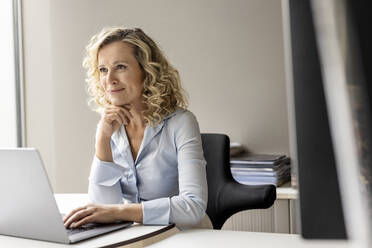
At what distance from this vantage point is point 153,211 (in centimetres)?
147

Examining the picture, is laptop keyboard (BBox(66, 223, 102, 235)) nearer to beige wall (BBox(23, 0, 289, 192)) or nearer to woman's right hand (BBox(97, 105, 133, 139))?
woman's right hand (BBox(97, 105, 133, 139))

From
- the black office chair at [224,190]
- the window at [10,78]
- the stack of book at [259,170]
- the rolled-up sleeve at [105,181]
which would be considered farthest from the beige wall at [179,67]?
the rolled-up sleeve at [105,181]

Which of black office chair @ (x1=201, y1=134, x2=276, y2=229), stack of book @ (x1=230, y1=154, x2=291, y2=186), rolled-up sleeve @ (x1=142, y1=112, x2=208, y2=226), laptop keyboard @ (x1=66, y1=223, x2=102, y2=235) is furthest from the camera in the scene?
stack of book @ (x1=230, y1=154, x2=291, y2=186)

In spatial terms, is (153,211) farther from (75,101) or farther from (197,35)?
(75,101)

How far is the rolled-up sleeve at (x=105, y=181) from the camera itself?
69.2 inches

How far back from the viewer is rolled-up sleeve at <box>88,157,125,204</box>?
176 centimetres

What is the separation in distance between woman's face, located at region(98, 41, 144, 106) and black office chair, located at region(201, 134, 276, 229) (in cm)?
45

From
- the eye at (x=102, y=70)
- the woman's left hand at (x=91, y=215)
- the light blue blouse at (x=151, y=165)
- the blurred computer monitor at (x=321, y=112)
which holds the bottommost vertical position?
the woman's left hand at (x=91, y=215)

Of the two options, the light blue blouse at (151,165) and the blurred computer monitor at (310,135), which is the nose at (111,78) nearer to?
the light blue blouse at (151,165)

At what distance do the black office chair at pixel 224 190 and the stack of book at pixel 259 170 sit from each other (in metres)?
0.38

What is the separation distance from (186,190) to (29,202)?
1.77ft

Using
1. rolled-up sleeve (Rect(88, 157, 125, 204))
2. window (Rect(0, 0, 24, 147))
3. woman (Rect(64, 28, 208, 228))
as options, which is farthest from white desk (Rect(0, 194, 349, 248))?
window (Rect(0, 0, 24, 147))

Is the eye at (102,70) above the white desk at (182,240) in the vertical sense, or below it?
above

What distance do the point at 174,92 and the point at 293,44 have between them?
61.7 inches
